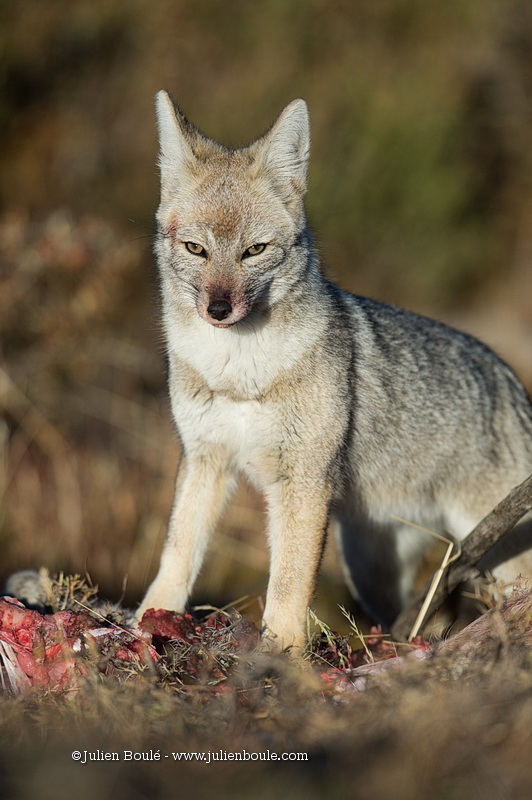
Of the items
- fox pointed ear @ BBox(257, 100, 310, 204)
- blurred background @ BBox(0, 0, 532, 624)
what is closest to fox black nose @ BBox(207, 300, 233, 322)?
fox pointed ear @ BBox(257, 100, 310, 204)

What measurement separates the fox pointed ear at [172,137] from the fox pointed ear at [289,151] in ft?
1.21

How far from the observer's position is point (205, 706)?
310 cm

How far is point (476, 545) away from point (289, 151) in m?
2.19

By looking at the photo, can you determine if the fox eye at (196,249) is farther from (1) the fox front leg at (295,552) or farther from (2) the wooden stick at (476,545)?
(2) the wooden stick at (476,545)

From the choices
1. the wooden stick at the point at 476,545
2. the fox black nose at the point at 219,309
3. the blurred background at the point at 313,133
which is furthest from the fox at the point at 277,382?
the blurred background at the point at 313,133

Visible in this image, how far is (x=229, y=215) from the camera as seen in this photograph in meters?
4.06

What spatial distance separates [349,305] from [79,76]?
33.7 ft

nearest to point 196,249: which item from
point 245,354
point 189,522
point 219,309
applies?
point 219,309

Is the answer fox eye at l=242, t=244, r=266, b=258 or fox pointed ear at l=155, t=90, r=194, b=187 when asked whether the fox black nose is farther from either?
fox pointed ear at l=155, t=90, r=194, b=187

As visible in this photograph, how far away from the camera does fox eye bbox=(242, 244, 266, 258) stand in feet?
13.2

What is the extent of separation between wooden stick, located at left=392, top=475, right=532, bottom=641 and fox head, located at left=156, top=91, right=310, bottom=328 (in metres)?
1.47

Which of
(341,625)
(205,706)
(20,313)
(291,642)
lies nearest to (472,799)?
(205,706)

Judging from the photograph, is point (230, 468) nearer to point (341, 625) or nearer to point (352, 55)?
point (341, 625)

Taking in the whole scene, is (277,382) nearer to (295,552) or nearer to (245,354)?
(245,354)
